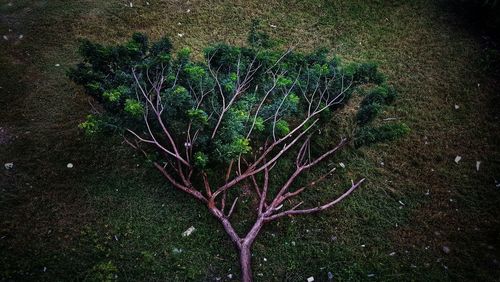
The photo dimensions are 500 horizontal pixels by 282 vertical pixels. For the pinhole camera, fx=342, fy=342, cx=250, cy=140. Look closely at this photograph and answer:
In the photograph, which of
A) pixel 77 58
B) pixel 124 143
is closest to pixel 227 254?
pixel 124 143

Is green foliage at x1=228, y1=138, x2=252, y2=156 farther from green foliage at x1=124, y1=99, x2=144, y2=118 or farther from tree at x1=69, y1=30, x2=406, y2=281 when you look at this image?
green foliage at x1=124, y1=99, x2=144, y2=118

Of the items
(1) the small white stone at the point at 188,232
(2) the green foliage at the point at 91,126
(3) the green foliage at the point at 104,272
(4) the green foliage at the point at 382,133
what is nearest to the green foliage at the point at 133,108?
(2) the green foliage at the point at 91,126

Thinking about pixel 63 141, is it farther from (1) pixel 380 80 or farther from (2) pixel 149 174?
(1) pixel 380 80

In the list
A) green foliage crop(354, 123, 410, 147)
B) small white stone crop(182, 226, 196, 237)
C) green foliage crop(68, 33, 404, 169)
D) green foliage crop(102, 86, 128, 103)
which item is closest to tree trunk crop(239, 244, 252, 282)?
small white stone crop(182, 226, 196, 237)

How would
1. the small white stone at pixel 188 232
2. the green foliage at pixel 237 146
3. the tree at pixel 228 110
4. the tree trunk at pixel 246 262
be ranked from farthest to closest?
the small white stone at pixel 188 232 → the tree at pixel 228 110 → the tree trunk at pixel 246 262 → the green foliage at pixel 237 146

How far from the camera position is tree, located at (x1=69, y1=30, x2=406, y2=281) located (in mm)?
4996

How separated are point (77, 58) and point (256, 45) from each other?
4.42 m

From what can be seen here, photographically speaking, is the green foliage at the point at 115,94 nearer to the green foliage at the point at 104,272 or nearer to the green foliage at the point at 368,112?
the green foliage at the point at 104,272

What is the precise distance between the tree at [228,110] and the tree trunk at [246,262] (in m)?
0.01

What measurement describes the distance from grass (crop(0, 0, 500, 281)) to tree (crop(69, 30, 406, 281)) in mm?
357

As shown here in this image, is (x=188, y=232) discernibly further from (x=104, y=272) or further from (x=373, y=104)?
(x=373, y=104)

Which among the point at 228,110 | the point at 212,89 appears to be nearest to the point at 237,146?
the point at 228,110

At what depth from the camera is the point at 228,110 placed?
5367 millimetres

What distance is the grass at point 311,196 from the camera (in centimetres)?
489
